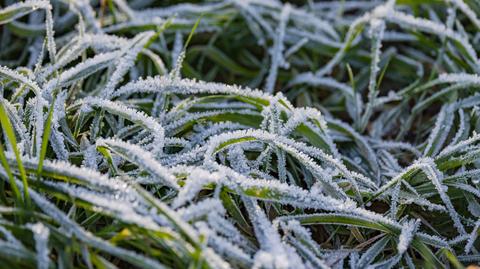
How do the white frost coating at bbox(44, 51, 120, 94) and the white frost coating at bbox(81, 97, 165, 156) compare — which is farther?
the white frost coating at bbox(44, 51, 120, 94)

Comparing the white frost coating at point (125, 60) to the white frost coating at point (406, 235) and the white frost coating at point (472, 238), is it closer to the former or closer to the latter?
the white frost coating at point (406, 235)

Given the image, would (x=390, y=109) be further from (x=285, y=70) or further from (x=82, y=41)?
(x=82, y=41)

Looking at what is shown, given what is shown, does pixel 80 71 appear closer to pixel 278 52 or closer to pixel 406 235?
pixel 278 52

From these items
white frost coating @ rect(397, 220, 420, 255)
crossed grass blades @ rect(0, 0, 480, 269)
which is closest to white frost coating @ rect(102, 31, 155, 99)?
crossed grass blades @ rect(0, 0, 480, 269)

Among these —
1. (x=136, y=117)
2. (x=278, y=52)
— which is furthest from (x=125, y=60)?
(x=278, y=52)

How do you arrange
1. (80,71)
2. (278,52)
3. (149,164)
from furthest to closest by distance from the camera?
1. (278,52)
2. (80,71)
3. (149,164)

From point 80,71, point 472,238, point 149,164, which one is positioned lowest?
point 472,238

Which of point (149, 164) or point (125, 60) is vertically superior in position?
point (125, 60)

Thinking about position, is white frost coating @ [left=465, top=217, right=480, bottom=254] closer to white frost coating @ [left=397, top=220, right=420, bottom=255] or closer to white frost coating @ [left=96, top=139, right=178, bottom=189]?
white frost coating @ [left=397, top=220, right=420, bottom=255]

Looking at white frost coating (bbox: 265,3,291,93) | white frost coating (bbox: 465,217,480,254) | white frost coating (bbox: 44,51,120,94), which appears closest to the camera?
white frost coating (bbox: 465,217,480,254)

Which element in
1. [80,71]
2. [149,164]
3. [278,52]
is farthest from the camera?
[278,52]
